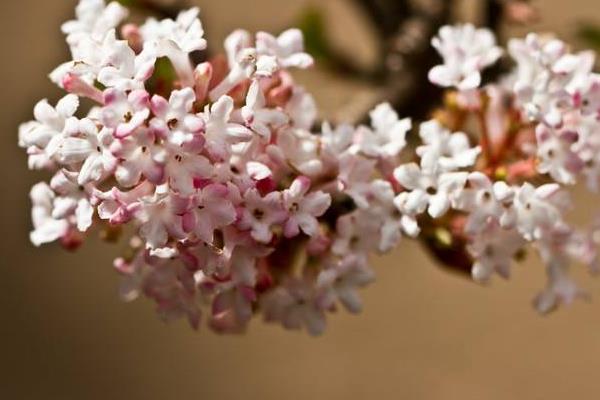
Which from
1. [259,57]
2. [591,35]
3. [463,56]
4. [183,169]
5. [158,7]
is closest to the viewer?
[183,169]

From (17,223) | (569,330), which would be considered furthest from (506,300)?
(17,223)

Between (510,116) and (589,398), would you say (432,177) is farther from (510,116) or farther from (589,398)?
(589,398)

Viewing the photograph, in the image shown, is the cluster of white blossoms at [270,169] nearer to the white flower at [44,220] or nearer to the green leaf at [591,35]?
the white flower at [44,220]

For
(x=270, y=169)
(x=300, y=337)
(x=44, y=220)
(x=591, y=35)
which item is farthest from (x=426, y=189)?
(x=300, y=337)

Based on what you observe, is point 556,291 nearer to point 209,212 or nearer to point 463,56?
point 463,56

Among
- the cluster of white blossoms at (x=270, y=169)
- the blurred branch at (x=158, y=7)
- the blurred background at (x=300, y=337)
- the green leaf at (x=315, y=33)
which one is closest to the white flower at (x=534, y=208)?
the cluster of white blossoms at (x=270, y=169)

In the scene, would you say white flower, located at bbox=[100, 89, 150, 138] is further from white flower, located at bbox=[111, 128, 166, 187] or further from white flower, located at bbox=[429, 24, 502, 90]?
white flower, located at bbox=[429, 24, 502, 90]

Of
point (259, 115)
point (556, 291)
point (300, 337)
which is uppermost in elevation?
point (259, 115)
